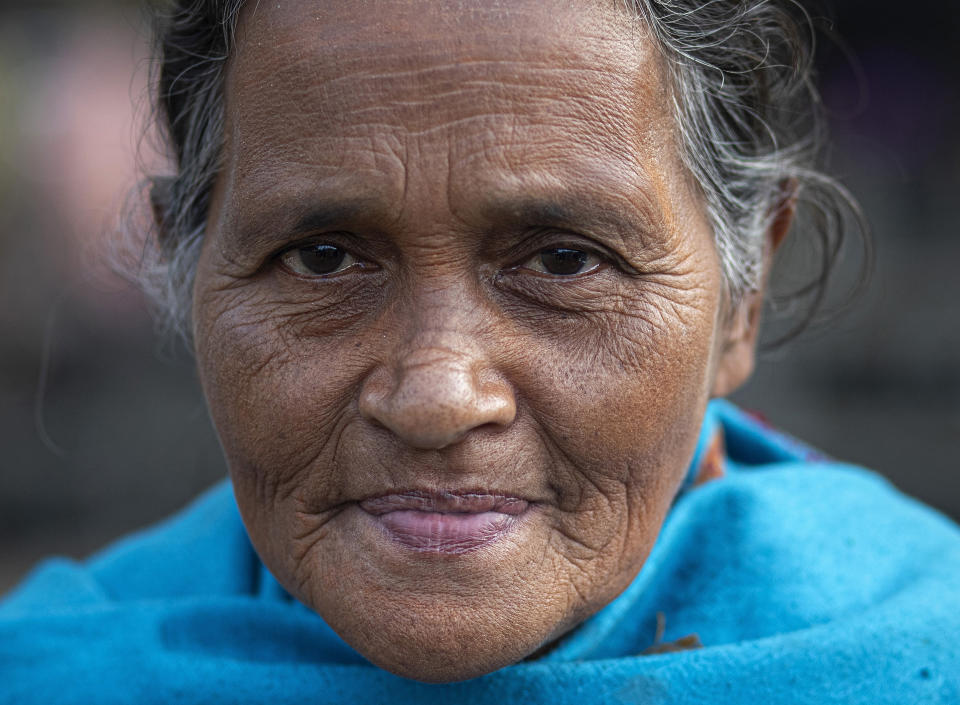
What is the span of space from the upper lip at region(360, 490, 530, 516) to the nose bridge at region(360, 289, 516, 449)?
0.11 metres

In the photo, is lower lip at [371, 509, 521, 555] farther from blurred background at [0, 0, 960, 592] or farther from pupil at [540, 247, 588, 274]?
blurred background at [0, 0, 960, 592]

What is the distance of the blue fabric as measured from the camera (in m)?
1.84

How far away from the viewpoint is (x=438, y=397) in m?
1.50

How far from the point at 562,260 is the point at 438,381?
0.36 meters

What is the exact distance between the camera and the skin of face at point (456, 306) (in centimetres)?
157

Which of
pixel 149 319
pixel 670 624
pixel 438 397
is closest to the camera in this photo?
pixel 438 397

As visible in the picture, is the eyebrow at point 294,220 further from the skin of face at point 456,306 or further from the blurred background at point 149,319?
the blurred background at point 149,319

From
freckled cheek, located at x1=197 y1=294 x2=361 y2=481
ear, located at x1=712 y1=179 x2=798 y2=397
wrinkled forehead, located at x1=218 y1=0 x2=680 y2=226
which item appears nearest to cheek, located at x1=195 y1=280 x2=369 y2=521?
freckled cheek, located at x1=197 y1=294 x2=361 y2=481

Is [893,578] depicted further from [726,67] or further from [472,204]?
[472,204]

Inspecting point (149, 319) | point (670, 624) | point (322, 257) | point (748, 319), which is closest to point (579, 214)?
point (322, 257)

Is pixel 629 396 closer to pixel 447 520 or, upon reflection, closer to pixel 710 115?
pixel 447 520

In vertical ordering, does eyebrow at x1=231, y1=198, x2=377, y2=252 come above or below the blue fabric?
above

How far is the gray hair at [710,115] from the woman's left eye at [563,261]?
0.31 metres

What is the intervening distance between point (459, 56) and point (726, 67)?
0.68 meters
